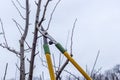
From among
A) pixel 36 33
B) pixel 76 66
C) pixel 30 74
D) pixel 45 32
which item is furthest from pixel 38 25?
pixel 76 66

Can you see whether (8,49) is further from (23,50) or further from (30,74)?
(30,74)

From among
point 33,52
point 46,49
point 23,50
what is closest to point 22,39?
point 23,50

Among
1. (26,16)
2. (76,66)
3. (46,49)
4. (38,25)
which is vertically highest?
(26,16)

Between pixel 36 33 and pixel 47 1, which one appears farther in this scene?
pixel 47 1

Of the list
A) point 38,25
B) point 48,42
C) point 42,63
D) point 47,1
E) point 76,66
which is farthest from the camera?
point 42,63

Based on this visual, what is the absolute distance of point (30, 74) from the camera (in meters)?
2.61

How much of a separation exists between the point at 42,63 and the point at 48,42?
1.24 metres

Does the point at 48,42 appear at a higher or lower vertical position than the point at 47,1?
lower

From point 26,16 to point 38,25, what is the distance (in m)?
0.40

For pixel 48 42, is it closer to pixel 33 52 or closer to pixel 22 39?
pixel 33 52

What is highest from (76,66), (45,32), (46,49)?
(45,32)

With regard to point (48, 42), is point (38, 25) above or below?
above

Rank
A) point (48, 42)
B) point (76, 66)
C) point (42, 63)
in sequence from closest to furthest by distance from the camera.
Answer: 1. point (76, 66)
2. point (48, 42)
3. point (42, 63)

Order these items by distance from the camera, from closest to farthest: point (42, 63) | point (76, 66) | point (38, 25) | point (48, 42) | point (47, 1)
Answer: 1. point (76, 66)
2. point (48, 42)
3. point (38, 25)
4. point (47, 1)
5. point (42, 63)
